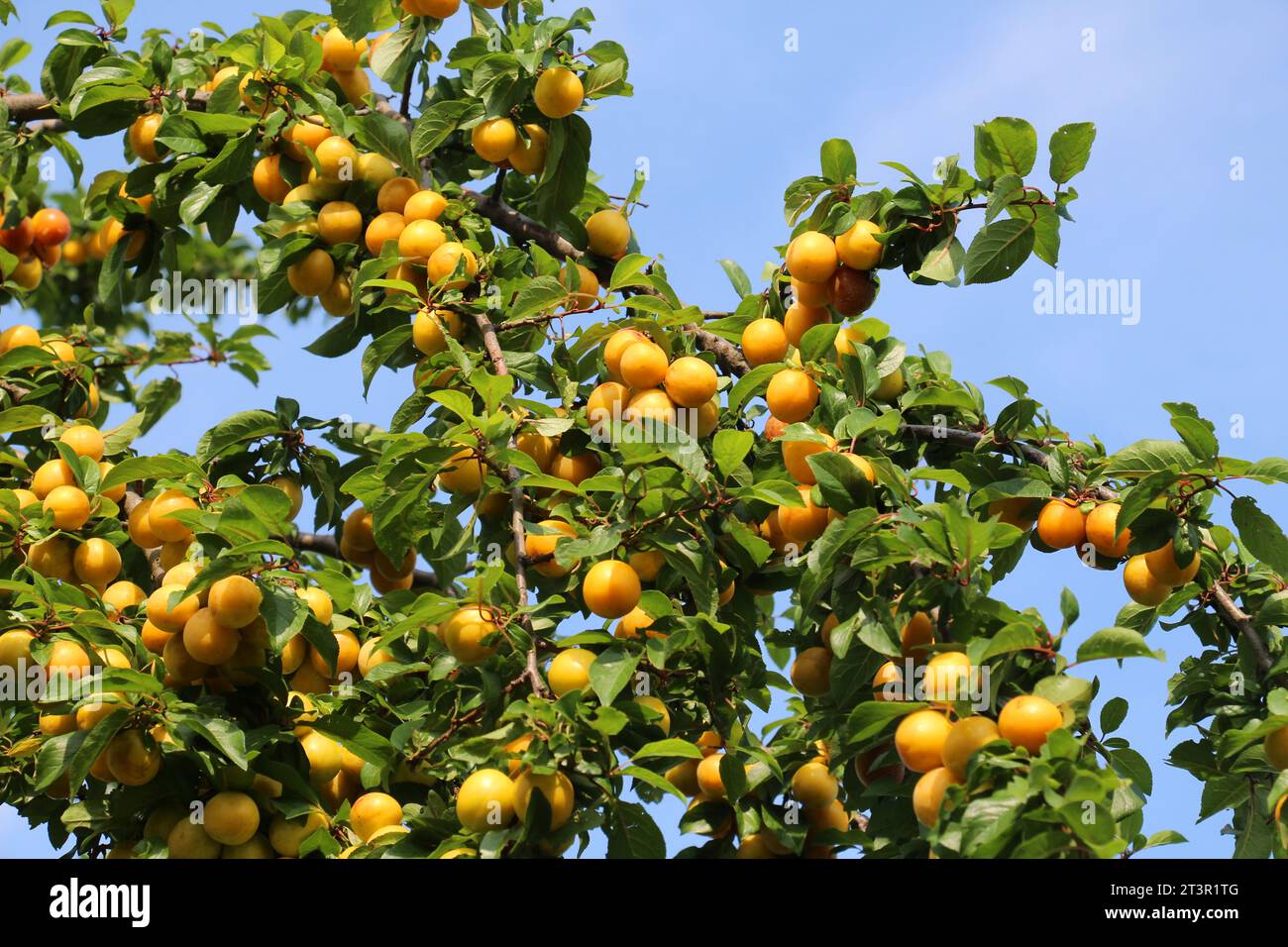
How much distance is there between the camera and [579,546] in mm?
2646

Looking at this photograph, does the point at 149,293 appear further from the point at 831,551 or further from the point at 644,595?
the point at 831,551

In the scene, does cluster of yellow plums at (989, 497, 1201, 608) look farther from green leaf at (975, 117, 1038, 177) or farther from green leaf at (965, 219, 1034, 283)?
green leaf at (975, 117, 1038, 177)

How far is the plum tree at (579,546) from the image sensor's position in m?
2.41

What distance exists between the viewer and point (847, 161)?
10.8ft

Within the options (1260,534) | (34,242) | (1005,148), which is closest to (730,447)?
(1005,148)

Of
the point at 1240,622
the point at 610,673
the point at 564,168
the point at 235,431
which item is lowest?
the point at 610,673

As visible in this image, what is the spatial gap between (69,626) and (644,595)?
4.52 ft

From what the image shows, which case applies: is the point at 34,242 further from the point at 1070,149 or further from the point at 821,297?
the point at 1070,149

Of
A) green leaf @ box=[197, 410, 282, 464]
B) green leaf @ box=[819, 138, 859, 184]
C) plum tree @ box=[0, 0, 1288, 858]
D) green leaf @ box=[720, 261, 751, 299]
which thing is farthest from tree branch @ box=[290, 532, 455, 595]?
green leaf @ box=[819, 138, 859, 184]

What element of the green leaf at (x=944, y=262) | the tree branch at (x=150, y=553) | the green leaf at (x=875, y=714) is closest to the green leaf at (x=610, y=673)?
the green leaf at (x=875, y=714)
